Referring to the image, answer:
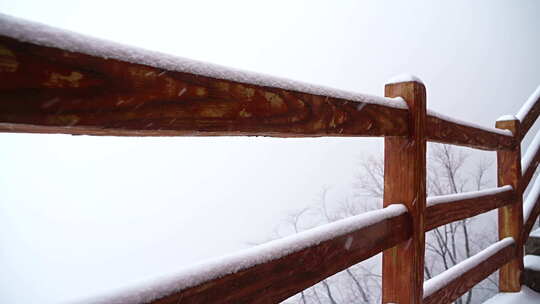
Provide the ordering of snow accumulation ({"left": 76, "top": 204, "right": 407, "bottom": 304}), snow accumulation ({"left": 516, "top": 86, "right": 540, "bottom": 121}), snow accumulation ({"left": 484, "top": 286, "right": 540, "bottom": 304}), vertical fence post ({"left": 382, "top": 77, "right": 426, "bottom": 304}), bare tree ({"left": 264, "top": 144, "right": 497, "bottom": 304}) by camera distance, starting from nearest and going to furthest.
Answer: snow accumulation ({"left": 76, "top": 204, "right": 407, "bottom": 304}) → vertical fence post ({"left": 382, "top": 77, "right": 426, "bottom": 304}) → snow accumulation ({"left": 484, "top": 286, "right": 540, "bottom": 304}) → snow accumulation ({"left": 516, "top": 86, "right": 540, "bottom": 121}) → bare tree ({"left": 264, "top": 144, "right": 497, "bottom": 304})

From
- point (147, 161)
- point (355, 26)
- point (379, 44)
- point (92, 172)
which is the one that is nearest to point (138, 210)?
point (147, 161)

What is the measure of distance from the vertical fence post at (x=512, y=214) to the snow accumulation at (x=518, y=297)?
0.05m

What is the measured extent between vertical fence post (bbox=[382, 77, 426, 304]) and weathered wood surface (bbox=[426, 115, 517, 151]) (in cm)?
16

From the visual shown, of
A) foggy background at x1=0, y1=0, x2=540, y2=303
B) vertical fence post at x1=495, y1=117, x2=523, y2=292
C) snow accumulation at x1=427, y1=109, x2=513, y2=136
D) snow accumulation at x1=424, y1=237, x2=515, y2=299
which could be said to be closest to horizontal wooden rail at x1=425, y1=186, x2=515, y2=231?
vertical fence post at x1=495, y1=117, x2=523, y2=292

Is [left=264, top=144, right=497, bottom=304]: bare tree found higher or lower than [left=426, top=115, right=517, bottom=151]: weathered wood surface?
lower

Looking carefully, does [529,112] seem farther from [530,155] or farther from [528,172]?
[528,172]

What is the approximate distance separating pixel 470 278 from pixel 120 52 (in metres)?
2.12

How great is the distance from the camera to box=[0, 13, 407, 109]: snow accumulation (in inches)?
21.6

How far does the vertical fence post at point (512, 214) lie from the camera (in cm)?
260

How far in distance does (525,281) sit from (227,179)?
8938cm

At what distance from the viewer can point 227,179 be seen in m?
91.1

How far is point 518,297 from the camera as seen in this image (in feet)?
8.15

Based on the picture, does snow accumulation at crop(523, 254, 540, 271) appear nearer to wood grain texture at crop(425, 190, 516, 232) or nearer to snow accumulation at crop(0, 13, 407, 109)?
wood grain texture at crop(425, 190, 516, 232)

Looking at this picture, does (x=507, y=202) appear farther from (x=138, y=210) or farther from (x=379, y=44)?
(x=379, y=44)
